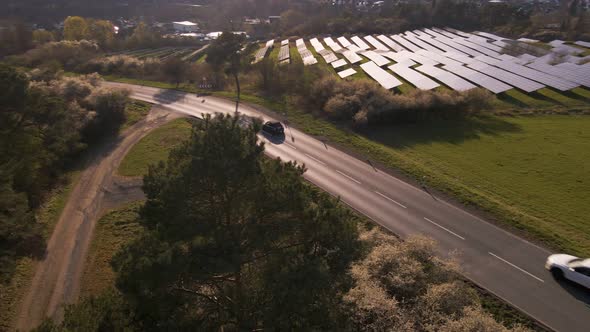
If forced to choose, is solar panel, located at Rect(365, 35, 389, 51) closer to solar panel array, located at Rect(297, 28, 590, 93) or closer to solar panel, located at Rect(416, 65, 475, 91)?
solar panel array, located at Rect(297, 28, 590, 93)

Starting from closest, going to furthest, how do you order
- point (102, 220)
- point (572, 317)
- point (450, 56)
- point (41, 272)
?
point (572, 317)
point (41, 272)
point (102, 220)
point (450, 56)

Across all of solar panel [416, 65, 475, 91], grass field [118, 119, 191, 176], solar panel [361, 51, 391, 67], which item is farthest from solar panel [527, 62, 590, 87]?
grass field [118, 119, 191, 176]

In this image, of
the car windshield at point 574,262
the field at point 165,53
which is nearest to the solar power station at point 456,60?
the field at point 165,53

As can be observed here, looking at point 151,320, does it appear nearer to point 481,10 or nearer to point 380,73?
point 380,73

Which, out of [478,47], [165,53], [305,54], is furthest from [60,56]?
[478,47]

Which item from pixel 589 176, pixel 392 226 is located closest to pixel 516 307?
pixel 392 226
